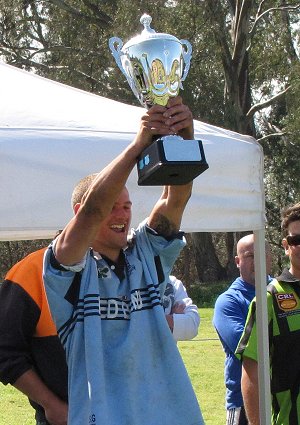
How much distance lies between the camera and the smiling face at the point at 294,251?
12.9 ft

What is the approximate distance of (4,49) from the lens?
80.3 ft

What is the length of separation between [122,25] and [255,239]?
17370 mm

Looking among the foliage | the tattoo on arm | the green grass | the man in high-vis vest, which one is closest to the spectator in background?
the man in high-vis vest

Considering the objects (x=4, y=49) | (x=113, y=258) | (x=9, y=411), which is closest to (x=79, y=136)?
(x=113, y=258)

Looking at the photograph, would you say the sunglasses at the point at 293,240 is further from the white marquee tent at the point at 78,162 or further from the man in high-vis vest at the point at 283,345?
the white marquee tent at the point at 78,162

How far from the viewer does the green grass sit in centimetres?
840

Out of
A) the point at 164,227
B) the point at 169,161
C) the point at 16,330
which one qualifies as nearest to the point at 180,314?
the point at 16,330

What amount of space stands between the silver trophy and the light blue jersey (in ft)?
1.20

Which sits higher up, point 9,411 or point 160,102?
point 160,102

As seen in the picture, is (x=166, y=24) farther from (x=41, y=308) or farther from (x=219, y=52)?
(x=41, y=308)

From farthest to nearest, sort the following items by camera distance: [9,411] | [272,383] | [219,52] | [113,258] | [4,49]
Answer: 1. [4,49]
2. [219,52]
3. [9,411]
4. [272,383]
5. [113,258]

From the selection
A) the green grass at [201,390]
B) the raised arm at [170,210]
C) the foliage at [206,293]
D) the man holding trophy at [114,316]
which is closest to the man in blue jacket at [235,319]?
the raised arm at [170,210]

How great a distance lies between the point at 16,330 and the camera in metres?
3.41

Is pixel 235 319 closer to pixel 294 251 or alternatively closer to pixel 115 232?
pixel 294 251
